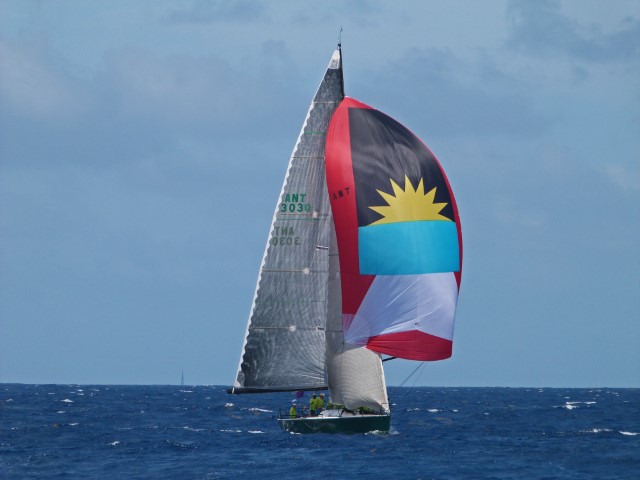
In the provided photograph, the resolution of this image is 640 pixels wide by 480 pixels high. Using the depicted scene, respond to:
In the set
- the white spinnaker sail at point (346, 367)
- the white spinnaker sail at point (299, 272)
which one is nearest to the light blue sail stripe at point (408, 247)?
the white spinnaker sail at point (346, 367)

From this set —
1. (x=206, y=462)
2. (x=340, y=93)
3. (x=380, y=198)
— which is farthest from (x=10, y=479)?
(x=340, y=93)

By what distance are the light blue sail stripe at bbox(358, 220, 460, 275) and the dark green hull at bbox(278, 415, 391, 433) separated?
5383mm

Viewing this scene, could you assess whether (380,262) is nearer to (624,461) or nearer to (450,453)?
(450,453)

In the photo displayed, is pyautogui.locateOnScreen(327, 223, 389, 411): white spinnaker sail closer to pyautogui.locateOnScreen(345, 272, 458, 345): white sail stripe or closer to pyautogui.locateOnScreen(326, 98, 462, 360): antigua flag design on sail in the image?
pyautogui.locateOnScreen(326, 98, 462, 360): antigua flag design on sail

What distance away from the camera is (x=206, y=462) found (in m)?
39.0

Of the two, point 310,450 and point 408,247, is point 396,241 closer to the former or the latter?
point 408,247

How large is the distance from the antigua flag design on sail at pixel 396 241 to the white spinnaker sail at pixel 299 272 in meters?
2.07

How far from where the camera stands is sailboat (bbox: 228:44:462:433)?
1622 inches

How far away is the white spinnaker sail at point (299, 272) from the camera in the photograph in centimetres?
4406

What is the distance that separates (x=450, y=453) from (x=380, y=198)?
9.37 meters

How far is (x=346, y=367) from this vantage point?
43438mm

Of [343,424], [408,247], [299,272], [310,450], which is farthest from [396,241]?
[310,450]

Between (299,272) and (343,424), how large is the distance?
578 centimetres

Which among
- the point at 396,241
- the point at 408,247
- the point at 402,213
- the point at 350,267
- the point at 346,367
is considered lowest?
the point at 346,367
